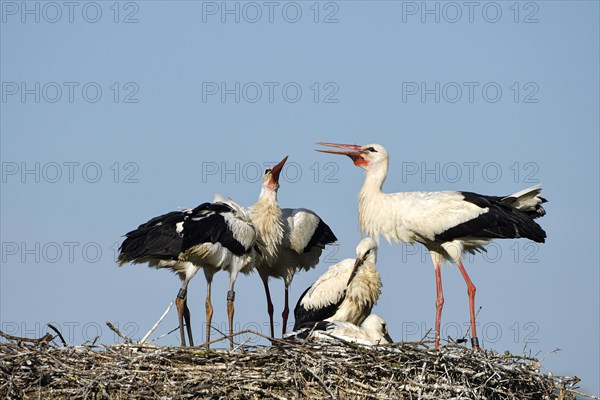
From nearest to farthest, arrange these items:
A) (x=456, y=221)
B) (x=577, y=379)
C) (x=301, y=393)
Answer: (x=301, y=393)
(x=577, y=379)
(x=456, y=221)

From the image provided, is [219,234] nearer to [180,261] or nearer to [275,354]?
[180,261]

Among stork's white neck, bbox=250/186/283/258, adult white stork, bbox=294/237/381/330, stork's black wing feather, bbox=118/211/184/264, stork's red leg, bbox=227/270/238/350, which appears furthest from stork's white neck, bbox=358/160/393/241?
stork's black wing feather, bbox=118/211/184/264

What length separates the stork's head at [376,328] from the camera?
9.34 m

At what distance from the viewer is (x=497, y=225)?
34.6ft

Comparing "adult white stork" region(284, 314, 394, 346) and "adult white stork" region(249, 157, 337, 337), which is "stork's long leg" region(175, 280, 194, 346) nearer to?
"adult white stork" region(249, 157, 337, 337)

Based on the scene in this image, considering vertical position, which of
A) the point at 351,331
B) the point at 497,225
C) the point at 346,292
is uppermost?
the point at 497,225

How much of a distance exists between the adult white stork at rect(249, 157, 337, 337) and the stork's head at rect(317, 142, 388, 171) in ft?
2.75

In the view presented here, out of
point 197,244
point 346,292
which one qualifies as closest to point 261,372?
point 346,292

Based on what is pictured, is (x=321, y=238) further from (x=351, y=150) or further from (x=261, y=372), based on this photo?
(x=261, y=372)

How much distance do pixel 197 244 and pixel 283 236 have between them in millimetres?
1483

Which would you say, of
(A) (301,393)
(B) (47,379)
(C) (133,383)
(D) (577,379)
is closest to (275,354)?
(A) (301,393)

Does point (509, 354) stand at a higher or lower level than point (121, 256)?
lower

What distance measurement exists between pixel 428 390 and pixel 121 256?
365 cm

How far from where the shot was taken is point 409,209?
10727 millimetres
